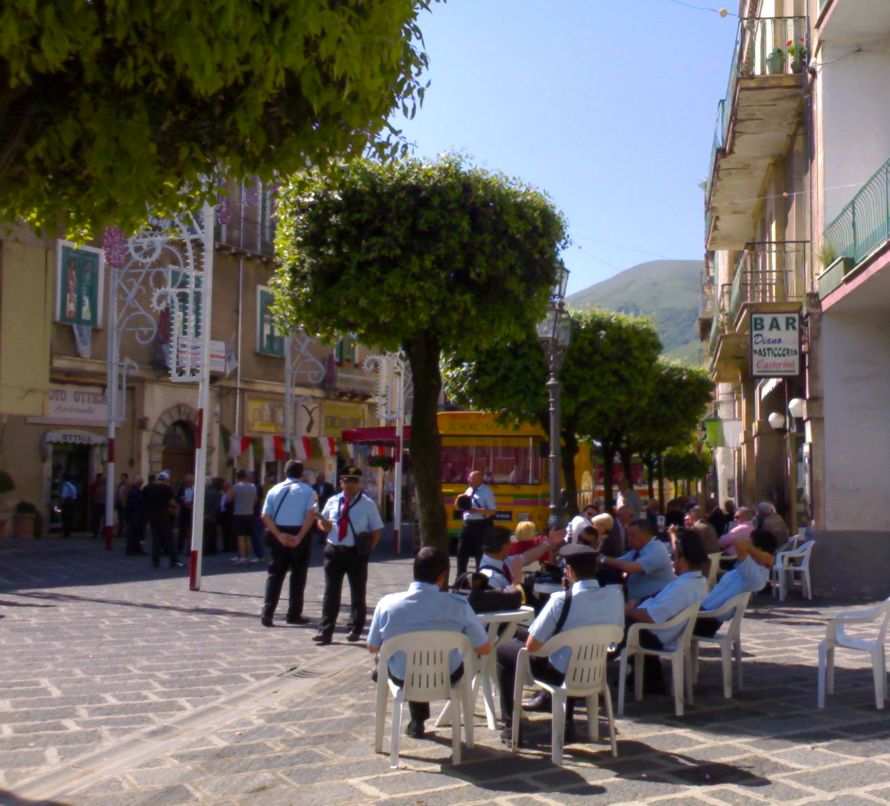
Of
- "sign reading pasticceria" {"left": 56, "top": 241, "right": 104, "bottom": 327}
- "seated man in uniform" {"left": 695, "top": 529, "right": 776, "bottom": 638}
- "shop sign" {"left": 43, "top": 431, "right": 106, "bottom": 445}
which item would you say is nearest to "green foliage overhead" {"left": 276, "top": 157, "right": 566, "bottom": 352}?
"seated man in uniform" {"left": 695, "top": 529, "right": 776, "bottom": 638}

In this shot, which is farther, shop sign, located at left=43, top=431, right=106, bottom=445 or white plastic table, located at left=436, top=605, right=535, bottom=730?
shop sign, located at left=43, top=431, right=106, bottom=445

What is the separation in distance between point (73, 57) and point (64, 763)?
3.78m

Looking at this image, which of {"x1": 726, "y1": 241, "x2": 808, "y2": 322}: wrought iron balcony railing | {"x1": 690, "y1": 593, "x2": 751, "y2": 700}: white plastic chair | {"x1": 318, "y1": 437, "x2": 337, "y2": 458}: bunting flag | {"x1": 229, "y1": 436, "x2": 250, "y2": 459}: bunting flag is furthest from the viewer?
{"x1": 318, "y1": 437, "x2": 337, "y2": 458}: bunting flag

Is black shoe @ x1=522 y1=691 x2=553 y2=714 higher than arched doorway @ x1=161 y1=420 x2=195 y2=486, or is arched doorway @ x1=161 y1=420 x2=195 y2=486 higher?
arched doorway @ x1=161 y1=420 x2=195 y2=486

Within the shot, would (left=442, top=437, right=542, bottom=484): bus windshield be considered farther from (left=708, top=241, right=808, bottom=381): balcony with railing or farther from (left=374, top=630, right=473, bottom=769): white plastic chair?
(left=374, top=630, right=473, bottom=769): white plastic chair

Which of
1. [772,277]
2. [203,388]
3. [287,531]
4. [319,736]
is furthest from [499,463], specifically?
[319,736]

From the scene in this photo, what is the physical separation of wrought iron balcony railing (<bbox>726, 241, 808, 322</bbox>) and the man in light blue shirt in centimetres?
849

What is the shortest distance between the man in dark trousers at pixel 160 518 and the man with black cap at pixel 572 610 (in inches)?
517

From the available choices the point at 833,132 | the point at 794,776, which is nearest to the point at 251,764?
the point at 794,776

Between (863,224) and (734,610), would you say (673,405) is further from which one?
(734,610)

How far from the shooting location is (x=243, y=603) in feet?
47.3

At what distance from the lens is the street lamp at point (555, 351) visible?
14.9 meters

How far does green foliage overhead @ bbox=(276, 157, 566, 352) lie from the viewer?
460 inches

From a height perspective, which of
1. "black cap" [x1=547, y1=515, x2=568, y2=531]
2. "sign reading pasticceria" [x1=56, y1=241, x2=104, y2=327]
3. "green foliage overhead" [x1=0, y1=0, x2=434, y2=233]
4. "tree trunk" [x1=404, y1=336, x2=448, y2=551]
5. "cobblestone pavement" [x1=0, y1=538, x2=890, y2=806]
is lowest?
"cobblestone pavement" [x1=0, y1=538, x2=890, y2=806]
